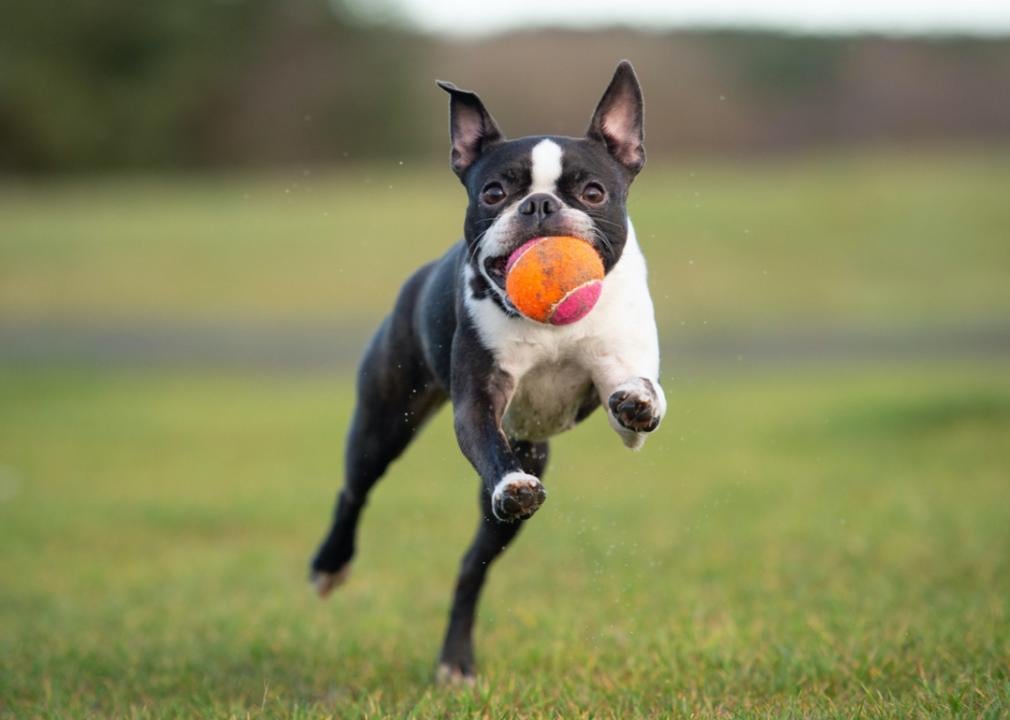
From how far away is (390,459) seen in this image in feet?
18.5

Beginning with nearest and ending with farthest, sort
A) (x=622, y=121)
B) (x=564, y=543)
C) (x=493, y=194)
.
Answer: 1. (x=493, y=194)
2. (x=622, y=121)
3. (x=564, y=543)

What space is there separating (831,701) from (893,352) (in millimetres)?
16499

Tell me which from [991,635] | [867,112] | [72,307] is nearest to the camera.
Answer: [991,635]

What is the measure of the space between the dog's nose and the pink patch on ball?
25 centimetres

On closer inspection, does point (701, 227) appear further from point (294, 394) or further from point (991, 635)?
point (991, 635)

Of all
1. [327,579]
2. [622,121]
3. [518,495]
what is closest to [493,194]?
[622,121]

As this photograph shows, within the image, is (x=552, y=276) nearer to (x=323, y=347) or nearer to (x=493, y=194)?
(x=493, y=194)

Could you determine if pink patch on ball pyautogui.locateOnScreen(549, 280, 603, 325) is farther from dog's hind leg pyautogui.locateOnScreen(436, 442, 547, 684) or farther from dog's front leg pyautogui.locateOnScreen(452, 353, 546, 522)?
dog's hind leg pyautogui.locateOnScreen(436, 442, 547, 684)

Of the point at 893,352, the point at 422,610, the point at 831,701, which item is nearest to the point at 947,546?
the point at 422,610

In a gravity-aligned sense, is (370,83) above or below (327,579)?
below

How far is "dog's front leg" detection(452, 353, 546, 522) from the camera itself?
4102mm

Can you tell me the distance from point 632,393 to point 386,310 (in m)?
19.7

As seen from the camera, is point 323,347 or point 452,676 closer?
point 452,676

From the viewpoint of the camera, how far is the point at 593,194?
14.7 ft
